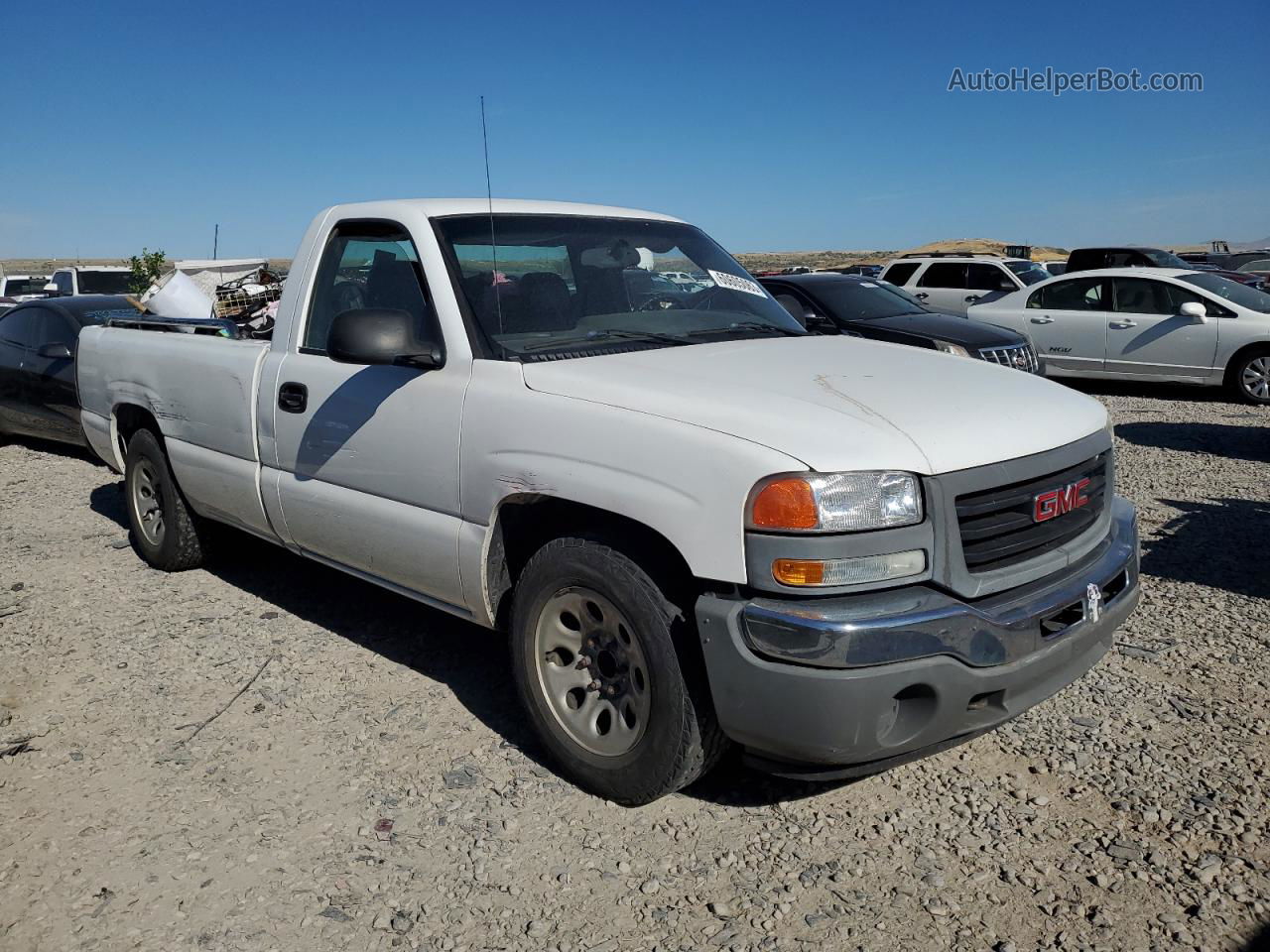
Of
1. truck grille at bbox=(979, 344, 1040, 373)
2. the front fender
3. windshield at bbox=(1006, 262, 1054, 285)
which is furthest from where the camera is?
windshield at bbox=(1006, 262, 1054, 285)

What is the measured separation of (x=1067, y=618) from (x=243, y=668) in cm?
334

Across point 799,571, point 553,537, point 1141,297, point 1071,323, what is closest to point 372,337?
point 553,537

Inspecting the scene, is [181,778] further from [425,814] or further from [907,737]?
[907,737]

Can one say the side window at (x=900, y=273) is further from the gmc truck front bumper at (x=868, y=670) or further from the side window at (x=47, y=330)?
the gmc truck front bumper at (x=868, y=670)

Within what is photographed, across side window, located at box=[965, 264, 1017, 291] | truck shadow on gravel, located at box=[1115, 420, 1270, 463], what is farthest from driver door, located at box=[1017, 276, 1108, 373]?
side window, located at box=[965, 264, 1017, 291]

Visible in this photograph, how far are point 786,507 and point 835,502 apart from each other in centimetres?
13

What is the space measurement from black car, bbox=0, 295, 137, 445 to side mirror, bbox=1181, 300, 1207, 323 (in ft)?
36.4

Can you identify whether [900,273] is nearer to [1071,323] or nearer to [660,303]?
[1071,323]

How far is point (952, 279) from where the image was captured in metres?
16.6

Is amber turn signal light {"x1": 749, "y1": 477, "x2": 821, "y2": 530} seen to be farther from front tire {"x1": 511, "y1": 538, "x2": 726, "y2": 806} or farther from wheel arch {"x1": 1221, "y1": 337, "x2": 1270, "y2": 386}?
wheel arch {"x1": 1221, "y1": 337, "x2": 1270, "y2": 386}

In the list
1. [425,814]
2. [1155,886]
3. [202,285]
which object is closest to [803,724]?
[1155,886]

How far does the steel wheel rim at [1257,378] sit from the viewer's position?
1145 centimetres

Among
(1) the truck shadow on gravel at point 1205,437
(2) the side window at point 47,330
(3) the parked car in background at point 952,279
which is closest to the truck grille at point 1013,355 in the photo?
(1) the truck shadow on gravel at point 1205,437

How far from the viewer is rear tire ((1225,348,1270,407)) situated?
11.5m
